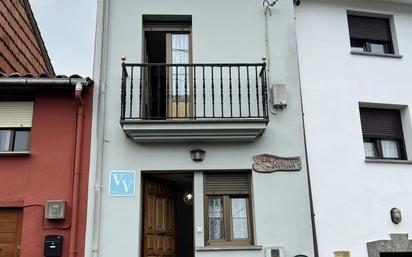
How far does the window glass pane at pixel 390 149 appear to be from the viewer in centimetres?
1009

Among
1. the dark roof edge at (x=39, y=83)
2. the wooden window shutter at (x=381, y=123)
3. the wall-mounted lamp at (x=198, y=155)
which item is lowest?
the wall-mounted lamp at (x=198, y=155)

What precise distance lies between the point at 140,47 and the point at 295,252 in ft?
15.8

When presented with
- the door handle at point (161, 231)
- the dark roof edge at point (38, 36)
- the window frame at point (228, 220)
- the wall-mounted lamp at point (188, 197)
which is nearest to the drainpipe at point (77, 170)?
the door handle at point (161, 231)

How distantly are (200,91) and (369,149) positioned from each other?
373 cm

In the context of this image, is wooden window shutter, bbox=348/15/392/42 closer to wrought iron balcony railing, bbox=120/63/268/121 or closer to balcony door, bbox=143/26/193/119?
wrought iron balcony railing, bbox=120/63/268/121

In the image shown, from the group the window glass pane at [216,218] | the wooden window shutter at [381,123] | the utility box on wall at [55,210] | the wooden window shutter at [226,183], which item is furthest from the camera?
the wooden window shutter at [381,123]

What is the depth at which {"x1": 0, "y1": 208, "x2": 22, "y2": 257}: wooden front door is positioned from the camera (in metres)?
8.32

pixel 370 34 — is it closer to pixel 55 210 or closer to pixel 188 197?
pixel 188 197

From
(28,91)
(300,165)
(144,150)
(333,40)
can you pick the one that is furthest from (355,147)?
(28,91)

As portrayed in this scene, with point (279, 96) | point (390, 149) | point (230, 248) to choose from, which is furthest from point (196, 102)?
point (390, 149)

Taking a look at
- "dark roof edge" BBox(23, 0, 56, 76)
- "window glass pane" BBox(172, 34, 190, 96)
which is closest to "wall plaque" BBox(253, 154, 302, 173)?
"window glass pane" BBox(172, 34, 190, 96)

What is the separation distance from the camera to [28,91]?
906cm

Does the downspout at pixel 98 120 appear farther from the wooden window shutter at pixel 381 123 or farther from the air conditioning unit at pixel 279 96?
the wooden window shutter at pixel 381 123

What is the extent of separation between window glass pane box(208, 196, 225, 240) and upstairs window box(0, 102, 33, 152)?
3552 mm
